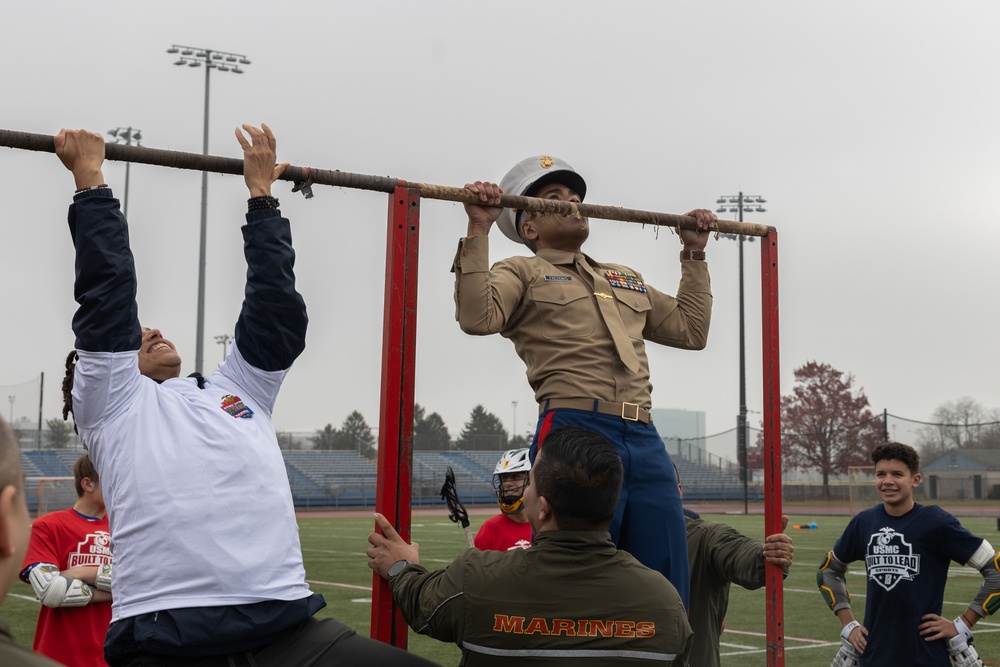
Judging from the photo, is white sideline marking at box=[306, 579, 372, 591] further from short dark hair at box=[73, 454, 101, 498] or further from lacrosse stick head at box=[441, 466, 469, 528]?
lacrosse stick head at box=[441, 466, 469, 528]

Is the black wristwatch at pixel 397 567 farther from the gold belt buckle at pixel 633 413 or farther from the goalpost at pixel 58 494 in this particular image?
the goalpost at pixel 58 494

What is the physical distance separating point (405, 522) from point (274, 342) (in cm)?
81

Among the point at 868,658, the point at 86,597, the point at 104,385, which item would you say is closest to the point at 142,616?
the point at 104,385

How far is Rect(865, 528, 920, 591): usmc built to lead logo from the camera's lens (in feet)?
19.6

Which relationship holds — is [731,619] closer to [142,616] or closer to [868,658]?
[868,658]

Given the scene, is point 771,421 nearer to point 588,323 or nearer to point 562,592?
point 588,323

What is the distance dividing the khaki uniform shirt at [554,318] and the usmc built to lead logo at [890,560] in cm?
237

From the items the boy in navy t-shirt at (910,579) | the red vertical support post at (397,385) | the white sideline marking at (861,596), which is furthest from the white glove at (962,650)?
the white sideline marking at (861,596)

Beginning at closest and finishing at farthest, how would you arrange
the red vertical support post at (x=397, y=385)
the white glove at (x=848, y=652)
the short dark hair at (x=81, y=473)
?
the red vertical support post at (x=397, y=385) < the short dark hair at (x=81, y=473) < the white glove at (x=848, y=652)

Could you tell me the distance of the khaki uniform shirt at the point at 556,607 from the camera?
315cm

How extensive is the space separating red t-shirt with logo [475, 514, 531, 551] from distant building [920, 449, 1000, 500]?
32423 mm

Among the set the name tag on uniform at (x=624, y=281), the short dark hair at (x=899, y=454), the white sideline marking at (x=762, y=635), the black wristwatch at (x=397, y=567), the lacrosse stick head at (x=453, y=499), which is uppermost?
the name tag on uniform at (x=624, y=281)

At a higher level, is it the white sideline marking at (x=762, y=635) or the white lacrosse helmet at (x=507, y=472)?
the white lacrosse helmet at (x=507, y=472)

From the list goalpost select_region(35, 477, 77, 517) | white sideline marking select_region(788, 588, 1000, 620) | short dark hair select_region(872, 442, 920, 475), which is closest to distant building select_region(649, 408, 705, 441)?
goalpost select_region(35, 477, 77, 517)
